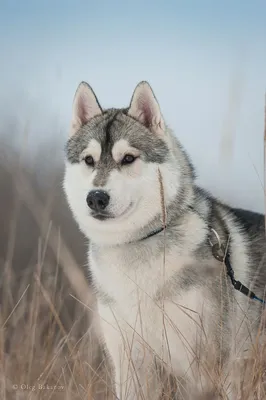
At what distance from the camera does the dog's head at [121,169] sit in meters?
2.27

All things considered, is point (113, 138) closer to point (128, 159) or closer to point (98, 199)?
point (128, 159)

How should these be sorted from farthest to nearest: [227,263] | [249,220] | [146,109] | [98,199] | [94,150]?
[249,220] → [146,109] → [94,150] → [227,263] → [98,199]

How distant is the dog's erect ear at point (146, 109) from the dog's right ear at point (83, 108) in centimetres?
19

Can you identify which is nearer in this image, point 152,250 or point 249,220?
point 152,250

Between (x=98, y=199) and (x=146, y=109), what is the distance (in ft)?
1.89

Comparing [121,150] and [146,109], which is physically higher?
[146,109]

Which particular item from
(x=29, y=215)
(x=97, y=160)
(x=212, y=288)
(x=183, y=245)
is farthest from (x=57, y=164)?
(x=29, y=215)

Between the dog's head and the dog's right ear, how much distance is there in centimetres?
1

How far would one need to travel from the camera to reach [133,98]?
2.55m

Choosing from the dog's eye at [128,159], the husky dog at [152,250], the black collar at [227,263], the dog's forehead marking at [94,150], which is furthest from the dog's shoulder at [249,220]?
the dog's forehead marking at [94,150]

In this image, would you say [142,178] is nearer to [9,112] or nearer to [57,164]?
[57,164]

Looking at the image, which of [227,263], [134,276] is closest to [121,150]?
[134,276]

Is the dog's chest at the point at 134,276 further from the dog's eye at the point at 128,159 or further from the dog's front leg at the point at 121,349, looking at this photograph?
the dog's eye at the point at 128,159

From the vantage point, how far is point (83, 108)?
271 centimetres
